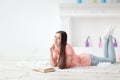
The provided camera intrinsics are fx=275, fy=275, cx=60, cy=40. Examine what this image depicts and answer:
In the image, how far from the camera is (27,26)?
481 centimetres

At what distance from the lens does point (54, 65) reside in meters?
3.51

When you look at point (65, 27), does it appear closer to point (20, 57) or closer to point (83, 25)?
point (83, 25)

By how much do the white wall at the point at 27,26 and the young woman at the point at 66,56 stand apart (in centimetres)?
120

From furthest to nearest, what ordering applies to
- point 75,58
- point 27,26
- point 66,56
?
point 27,26
point 75,58
point 66,56

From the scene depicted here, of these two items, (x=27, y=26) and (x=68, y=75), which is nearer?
(x=68, y=75)

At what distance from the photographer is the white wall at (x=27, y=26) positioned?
4.76 meters

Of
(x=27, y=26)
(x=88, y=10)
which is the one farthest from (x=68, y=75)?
(x=27, y=26)

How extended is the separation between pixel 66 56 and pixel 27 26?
65.1 inches

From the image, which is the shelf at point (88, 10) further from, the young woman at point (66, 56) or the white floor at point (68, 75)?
the white floor at point (68, 75)

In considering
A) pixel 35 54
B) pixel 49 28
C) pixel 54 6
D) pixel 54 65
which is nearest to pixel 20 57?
pixel 35 54

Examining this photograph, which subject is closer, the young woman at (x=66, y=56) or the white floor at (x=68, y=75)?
the white floor at (x=68, y=75)

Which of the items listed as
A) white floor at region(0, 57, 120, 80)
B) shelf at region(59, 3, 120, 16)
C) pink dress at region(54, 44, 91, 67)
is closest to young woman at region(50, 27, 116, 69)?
pink dress at region(54, 44, 91, 67)

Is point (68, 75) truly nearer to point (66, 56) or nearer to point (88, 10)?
point (66, 56)

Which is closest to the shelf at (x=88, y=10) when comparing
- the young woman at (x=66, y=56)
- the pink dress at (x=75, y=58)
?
the young woman at (x=66, y=56)
